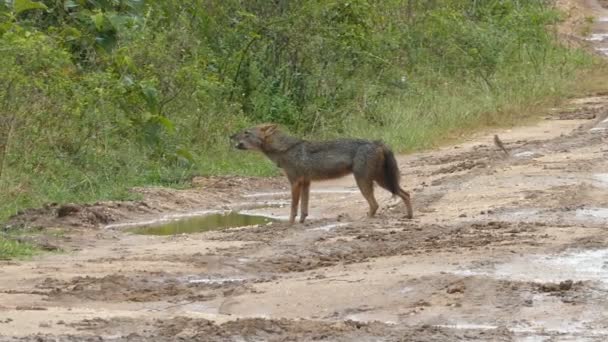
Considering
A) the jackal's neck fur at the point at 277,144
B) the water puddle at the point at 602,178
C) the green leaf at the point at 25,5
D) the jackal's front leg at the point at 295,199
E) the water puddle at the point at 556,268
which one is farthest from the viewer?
the green leaf at the point at 25,5

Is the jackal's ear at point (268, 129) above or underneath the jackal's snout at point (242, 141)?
above

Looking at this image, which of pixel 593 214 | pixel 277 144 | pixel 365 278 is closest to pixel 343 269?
pixel 365 278

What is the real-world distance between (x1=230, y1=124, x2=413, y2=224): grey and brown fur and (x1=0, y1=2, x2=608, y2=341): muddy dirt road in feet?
1.06

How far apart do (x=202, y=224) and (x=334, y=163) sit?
1565 millimetres

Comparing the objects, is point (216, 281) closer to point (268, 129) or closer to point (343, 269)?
point (343, 269)

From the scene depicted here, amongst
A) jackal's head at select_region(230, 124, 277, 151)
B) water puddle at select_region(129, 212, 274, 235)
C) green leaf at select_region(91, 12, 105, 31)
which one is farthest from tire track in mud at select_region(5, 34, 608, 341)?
green leaf at select_region(91, 12, 105, 31)

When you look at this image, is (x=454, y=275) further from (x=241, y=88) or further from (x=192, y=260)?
(x=241, y=88)

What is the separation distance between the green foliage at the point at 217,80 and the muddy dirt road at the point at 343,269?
48.9 inches

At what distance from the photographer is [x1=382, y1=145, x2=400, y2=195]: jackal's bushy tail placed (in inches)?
496

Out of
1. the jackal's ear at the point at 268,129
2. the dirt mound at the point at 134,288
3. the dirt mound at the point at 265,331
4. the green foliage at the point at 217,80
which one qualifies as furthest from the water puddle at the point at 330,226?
the dirt mound at the point at 265,331

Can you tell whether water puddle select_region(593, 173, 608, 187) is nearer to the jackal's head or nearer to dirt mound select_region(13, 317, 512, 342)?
the jackal's head

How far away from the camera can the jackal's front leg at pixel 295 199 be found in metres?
12.7

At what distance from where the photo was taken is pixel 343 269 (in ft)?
32.1

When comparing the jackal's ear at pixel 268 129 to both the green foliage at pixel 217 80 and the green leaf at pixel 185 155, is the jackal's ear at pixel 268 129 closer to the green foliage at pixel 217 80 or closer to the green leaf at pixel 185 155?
the green foliage at pixel 217 80
